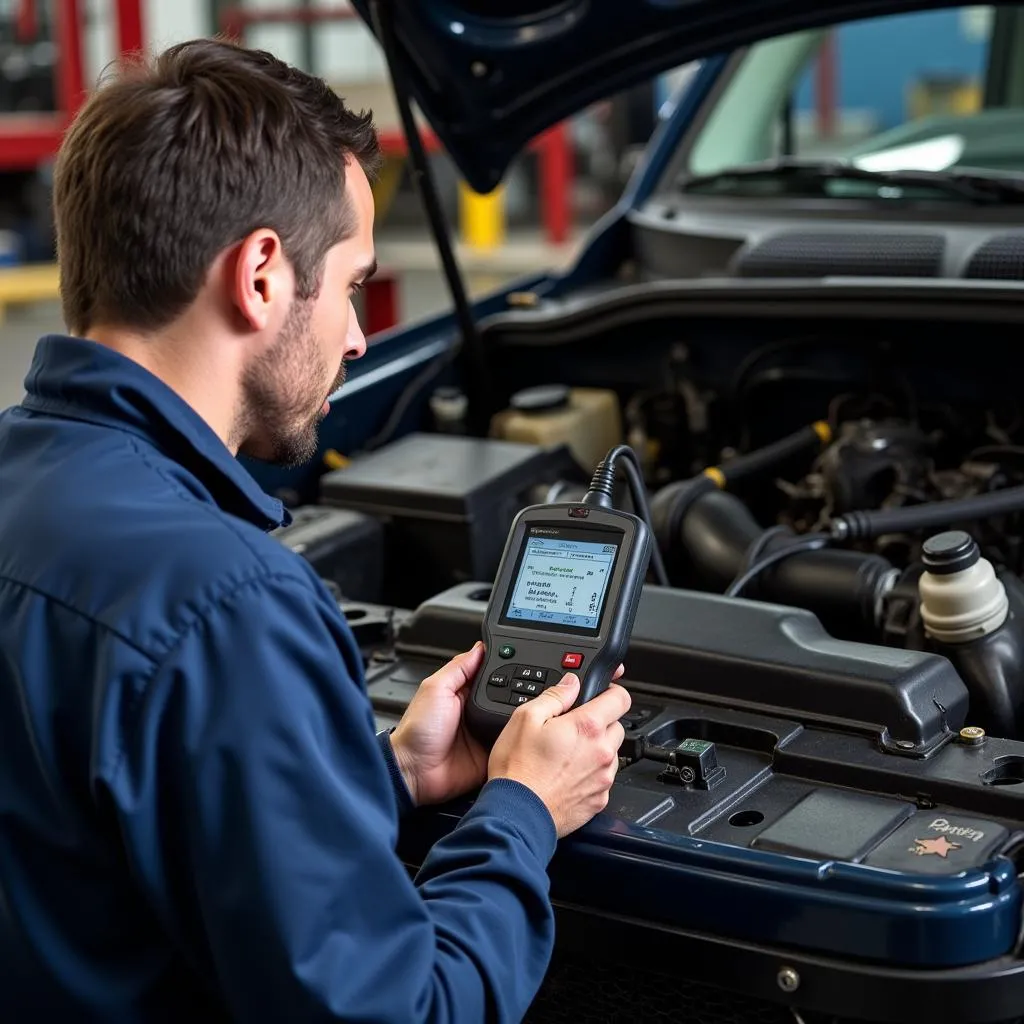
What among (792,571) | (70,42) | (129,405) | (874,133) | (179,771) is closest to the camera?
(179,771)

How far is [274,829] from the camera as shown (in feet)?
3.43

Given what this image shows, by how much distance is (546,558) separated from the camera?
157 centimetres

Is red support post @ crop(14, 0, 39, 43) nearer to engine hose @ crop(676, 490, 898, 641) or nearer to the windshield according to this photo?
the windshield

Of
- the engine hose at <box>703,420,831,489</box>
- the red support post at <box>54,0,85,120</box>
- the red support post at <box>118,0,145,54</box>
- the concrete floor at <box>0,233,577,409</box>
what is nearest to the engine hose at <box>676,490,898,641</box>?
the engine hose at <box>703,420,831,489</box>

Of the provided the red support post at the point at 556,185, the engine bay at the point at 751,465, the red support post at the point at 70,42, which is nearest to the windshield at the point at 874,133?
the engine bay at the point at 751,465

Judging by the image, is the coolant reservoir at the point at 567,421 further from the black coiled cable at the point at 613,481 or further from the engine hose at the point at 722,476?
the black coiled cable at the point at 613,481

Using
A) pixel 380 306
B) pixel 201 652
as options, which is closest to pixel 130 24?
pixel 380 306

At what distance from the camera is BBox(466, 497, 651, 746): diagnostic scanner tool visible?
1465 mm

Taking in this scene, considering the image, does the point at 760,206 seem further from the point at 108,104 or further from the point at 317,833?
the point at 317,833

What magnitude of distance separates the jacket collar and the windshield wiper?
1617 mm

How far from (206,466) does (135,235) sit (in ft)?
0.59

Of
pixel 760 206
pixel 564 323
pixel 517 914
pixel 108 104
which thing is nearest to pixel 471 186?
pixel 564 323

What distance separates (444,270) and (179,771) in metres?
1.50

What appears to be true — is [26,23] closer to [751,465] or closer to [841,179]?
[841,179]
